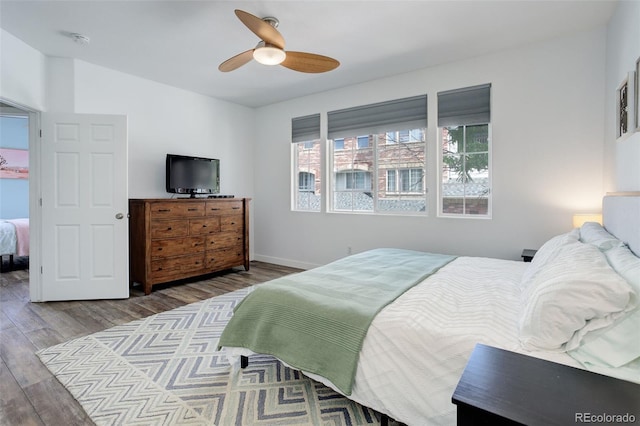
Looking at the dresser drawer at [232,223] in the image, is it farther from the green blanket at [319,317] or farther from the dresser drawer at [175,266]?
the green blanket at [319,317]

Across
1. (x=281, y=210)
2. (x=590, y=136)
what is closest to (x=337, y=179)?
(x=281, y=210)

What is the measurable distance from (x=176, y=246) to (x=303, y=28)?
2872 mm

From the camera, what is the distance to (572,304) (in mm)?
1155

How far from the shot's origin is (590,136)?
2.93 meters

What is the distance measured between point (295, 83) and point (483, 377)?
4097mm

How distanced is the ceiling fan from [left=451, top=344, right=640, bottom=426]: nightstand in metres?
2.32

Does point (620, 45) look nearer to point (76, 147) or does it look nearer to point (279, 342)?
point (279, 342)

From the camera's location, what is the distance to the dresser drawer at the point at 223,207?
14.1 feet

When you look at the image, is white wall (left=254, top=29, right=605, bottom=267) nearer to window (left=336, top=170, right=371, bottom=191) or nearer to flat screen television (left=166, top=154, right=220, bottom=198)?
window (left=336, top=170, right=371, bottom=191)

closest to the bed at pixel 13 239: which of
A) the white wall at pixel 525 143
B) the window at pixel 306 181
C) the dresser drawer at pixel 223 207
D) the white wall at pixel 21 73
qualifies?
the white wall at pixel 21 73

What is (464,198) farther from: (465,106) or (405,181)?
(465,106)

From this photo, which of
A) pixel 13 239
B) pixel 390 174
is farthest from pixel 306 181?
pixel 13 239

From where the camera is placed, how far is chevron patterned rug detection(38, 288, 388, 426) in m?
1.63

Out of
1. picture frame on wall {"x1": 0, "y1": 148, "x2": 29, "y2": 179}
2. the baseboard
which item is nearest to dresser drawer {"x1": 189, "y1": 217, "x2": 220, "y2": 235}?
the baseboard
